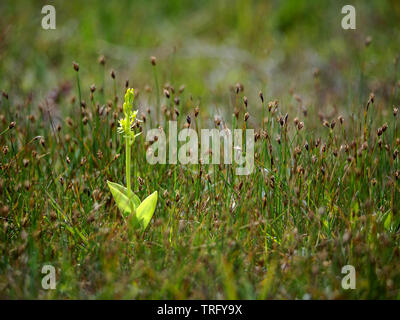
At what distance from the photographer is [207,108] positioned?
404 cm

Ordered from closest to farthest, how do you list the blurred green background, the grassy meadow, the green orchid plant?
the grassy meadow → the green orchid plant → the blurred green background

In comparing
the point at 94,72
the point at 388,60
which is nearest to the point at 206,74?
the point at 94,72

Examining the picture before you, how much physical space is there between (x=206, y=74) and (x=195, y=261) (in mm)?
3647

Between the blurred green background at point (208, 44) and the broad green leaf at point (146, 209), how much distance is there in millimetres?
2191

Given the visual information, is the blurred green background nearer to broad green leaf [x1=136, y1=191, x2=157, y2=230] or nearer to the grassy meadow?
the grassy meadow

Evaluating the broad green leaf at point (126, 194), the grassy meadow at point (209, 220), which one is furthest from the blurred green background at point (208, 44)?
the broad green leaf at point (126, 194)

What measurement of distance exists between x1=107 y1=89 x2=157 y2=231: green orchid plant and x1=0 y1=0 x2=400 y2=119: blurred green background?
214cm

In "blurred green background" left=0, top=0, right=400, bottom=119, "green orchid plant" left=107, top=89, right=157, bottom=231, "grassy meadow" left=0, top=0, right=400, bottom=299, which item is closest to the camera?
"grassy meadow" left=0, top=0, right=400, bottom=299

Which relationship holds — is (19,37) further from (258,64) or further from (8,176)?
(8,176)

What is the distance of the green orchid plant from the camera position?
6.34ft

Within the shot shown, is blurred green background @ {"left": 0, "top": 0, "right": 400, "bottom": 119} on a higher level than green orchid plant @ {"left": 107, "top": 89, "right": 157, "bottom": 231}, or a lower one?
higher

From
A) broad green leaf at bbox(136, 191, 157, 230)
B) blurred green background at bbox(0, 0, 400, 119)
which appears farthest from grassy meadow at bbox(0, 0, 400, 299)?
blurred green background at bbox(0, 0, 400, 119)

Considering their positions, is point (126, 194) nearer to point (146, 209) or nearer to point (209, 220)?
point (146, 209)

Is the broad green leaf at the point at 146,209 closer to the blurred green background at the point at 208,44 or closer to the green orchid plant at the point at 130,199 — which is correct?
the green orchid plant at the point at 130,199
